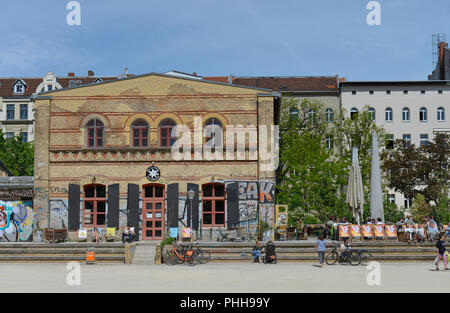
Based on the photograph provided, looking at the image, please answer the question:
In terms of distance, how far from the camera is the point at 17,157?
50906 mm

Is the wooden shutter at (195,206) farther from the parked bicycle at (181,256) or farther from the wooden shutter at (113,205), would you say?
the parked bicycle at (181,256)

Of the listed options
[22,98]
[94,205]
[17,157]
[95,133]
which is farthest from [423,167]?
[22,98]

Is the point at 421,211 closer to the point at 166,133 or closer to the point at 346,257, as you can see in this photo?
the point at 346,257

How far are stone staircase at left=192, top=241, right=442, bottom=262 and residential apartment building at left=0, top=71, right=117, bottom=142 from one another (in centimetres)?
3975

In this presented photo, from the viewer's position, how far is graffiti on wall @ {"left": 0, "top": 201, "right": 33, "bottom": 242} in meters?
30.2

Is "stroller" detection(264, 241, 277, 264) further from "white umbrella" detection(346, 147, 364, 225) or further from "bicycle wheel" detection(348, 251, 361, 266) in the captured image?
"white umbrella" detection(346, 147, 364, 225)

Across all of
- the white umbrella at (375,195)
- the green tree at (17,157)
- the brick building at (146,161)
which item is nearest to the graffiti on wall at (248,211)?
the brick building at (146,161)

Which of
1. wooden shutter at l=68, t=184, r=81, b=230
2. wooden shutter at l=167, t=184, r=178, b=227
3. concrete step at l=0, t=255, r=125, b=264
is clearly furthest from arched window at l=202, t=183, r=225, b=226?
concrete step at l=0, t=255, r=125, b=264

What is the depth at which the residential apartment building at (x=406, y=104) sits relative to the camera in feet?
185

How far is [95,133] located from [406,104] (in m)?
35.6

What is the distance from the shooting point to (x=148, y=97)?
31.0 m

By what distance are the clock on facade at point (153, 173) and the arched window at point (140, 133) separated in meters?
1.40

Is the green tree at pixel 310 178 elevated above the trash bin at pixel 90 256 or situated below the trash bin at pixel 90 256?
above

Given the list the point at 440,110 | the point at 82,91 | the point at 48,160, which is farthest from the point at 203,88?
the point at 440,110
